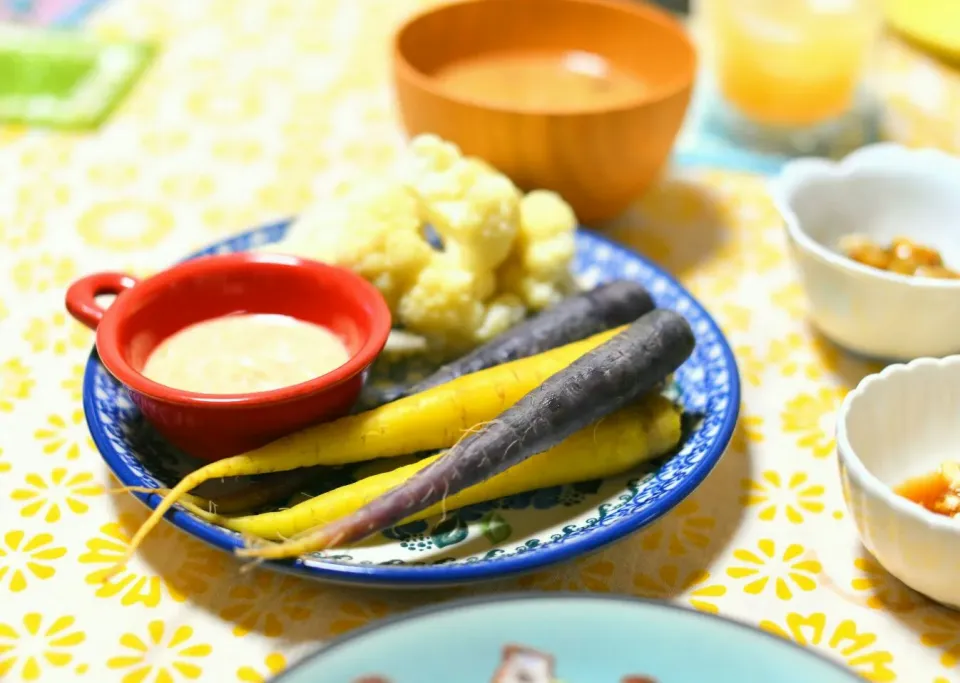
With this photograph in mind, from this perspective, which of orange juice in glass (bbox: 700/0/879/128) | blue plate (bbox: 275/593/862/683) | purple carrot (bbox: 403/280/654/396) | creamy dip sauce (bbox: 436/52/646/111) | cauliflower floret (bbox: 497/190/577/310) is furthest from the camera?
orange juice in glass (bbox: 700/0/879/128)

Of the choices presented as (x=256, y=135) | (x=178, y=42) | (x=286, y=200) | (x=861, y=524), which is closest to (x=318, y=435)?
(x=861, y=524)

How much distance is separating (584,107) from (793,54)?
528 millimetres

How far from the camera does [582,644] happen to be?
2.37 ft

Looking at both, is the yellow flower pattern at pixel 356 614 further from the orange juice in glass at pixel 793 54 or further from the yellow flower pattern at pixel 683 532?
A: the orange juice in glass at pixel 793 54

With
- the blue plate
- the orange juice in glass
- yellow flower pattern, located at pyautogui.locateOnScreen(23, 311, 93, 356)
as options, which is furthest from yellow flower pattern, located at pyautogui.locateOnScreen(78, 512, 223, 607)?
the orange juice in glass

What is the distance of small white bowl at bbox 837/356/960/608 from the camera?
2.48 feet

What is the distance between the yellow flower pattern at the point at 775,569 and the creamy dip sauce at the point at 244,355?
448mm

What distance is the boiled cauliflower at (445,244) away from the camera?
3.58ft

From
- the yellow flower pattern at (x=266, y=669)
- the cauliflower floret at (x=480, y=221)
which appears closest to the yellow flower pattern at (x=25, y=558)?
the yellow flower pattern at (x=266, y=669)

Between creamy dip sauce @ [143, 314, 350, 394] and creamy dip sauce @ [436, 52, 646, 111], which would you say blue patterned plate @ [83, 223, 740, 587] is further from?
creamy dip sauce @ [436, 52, 646, 111]

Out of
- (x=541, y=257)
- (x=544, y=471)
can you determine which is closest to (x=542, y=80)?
(x=541, y=257)

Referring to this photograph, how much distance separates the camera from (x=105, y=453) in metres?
0.87

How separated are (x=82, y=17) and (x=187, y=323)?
4.37 ft

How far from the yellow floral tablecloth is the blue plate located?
0.12 meters
